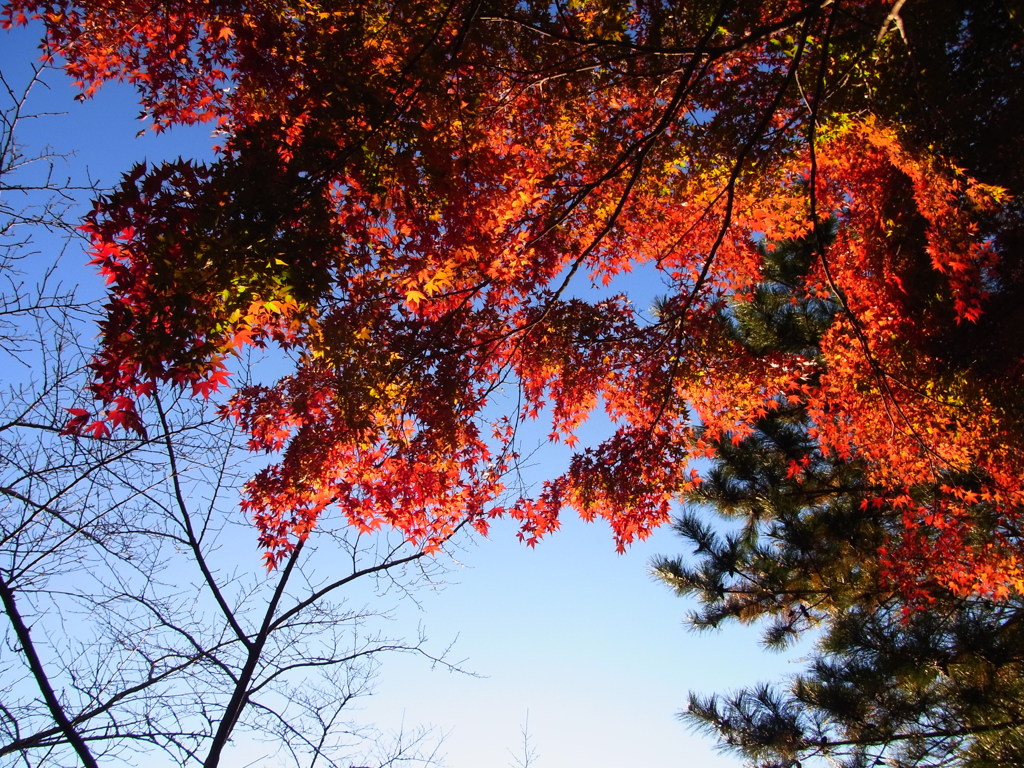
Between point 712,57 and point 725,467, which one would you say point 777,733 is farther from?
point 712,57

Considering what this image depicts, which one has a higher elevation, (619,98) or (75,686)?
(619,98)

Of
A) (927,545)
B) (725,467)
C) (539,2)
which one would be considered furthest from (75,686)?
(725,467)

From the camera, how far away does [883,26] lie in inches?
168

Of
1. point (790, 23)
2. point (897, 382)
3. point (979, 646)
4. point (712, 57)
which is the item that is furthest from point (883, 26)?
point (979, 646)

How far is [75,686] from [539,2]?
283 inches

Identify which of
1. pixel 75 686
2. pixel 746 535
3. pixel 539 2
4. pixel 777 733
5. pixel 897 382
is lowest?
pixel 777 733

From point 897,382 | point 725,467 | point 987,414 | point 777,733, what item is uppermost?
point 725,467

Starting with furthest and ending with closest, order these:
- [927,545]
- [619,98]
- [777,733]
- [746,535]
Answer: [746,535]
[777,733]
[927,545]
[619,98]

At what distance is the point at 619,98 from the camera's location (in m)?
6.22

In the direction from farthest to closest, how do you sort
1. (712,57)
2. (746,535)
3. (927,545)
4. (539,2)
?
(746,535)
(927,545)
(539,2)
(712,57)

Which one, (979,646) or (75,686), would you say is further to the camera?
(979,646)

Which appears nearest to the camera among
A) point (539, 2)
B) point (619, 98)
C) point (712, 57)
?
point (712, 57)

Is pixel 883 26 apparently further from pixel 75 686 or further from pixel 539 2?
pixel 75 686

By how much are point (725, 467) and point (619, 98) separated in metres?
7.12
